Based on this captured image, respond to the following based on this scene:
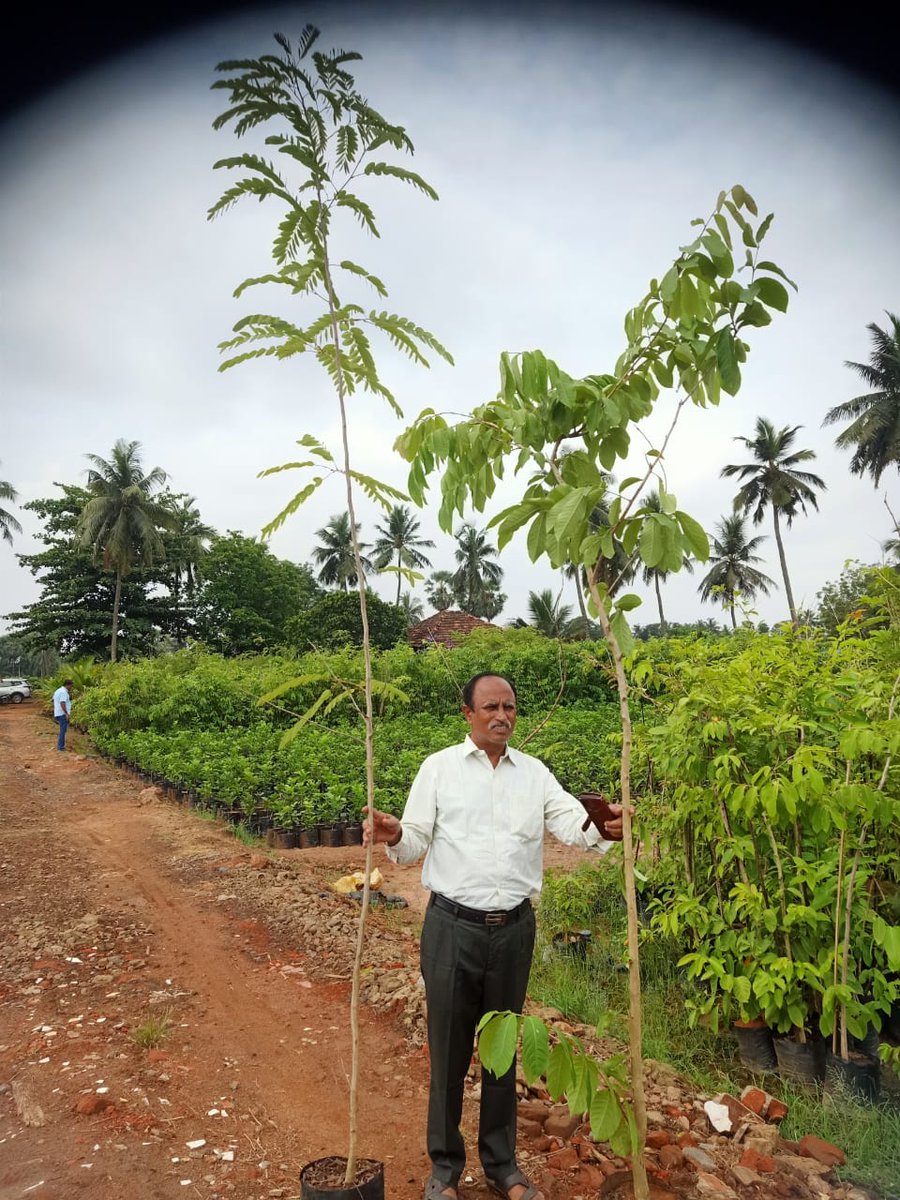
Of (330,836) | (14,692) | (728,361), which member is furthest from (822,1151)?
(14,692)

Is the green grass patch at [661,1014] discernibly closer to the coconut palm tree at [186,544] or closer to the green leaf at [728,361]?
the green leaf at [728,361]

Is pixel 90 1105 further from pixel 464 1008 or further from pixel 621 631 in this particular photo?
pixel 621 631

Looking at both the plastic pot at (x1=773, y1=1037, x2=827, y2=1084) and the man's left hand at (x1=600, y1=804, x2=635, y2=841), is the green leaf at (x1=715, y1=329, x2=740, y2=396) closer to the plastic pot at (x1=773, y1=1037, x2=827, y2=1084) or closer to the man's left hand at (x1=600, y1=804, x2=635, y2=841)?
the man's left hand at (x1=600, y1=804, x2=635, y2=841)

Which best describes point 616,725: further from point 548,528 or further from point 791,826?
point 548,528

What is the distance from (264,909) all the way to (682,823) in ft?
11.9

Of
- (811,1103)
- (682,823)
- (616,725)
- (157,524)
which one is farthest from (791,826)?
(157,524)

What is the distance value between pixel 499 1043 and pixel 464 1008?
647 mm

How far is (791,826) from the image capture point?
3793mm

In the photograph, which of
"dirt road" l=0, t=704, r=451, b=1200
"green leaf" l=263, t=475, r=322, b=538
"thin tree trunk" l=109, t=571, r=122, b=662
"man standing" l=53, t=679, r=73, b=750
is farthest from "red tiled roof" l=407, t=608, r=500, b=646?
"green leaf" l=263, t=475, r=322, b=538

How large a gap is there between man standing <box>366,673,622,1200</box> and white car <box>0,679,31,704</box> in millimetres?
33618

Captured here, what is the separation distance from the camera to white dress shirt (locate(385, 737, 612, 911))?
2.59 meters

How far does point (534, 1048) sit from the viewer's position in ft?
6.56

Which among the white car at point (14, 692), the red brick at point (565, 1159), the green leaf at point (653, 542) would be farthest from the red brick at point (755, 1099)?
the white car at point (14, 692)

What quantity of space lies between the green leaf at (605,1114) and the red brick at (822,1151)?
1.34 metres
